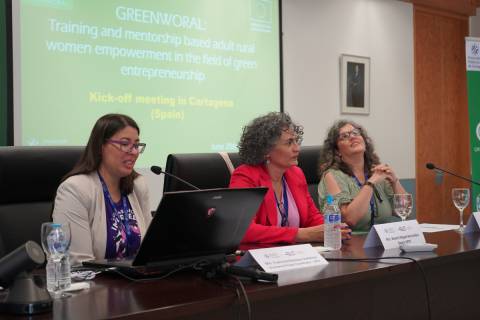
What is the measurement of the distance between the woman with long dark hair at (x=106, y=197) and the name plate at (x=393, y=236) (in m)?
0.81

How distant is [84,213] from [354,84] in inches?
142

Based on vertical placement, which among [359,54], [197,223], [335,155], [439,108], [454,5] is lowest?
[197,223]

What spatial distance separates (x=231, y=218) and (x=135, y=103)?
7.79 feet

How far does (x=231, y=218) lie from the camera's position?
156 cm

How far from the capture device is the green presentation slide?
3414 mm

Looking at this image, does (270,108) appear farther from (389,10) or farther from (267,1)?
(389,10)

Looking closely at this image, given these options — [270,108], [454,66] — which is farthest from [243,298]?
[454,66]

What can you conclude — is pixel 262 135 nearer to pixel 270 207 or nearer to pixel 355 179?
pixel 270 207

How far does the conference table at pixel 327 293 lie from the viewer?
1.18 m

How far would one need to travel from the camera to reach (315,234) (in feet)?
7.09

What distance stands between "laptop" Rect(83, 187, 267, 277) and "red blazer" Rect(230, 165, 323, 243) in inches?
22.8

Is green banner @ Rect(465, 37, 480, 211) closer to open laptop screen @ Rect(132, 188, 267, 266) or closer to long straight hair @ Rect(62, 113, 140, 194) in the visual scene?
long straight hair @ Rect(62, 113, 140, 194)

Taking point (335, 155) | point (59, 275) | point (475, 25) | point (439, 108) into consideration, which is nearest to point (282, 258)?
point (59, 275)

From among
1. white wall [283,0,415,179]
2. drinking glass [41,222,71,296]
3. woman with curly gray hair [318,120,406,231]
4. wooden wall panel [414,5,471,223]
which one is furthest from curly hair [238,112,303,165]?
wooden wall panel [414,5,471,223]
